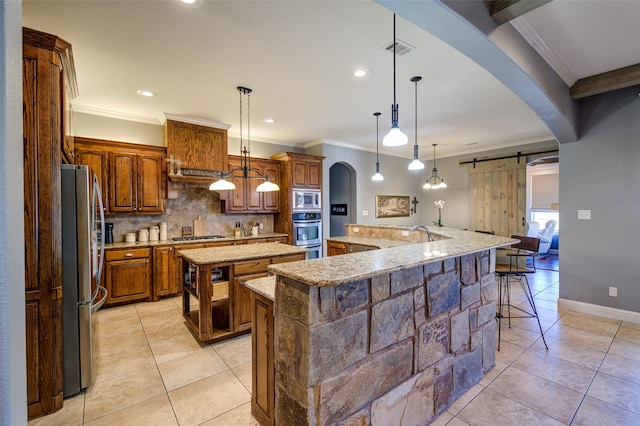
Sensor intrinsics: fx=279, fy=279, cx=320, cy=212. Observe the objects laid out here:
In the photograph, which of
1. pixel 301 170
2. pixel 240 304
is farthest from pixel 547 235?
pixel 240 304

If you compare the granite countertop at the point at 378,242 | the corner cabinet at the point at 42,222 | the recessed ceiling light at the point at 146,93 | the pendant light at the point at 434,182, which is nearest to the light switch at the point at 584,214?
the granite countertop at the point at 378,242

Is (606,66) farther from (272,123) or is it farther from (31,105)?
(31,105)

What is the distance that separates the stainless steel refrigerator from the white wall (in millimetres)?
1938

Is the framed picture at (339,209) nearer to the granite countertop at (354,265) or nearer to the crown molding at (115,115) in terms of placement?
the crown molding at (115,115)

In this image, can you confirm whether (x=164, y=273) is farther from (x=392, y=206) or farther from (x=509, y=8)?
(x=392, y=206)

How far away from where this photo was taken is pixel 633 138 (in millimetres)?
3174

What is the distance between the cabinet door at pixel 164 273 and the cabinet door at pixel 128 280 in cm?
9

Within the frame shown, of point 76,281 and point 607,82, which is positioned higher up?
point 607,82

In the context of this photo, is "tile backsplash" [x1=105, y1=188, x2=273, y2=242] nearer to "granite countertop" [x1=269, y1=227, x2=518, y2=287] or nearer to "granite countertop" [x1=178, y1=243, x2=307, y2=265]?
"granite countertop" [x1=178, y1=243, x2=307, y2=265]

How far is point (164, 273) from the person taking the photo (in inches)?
163

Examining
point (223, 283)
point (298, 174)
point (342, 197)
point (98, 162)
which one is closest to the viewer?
point (223, 283)

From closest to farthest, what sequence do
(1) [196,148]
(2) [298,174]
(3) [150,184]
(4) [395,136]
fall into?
(4) [395,136]
(3) [150,184]
(1) [196,148]
(2) [298,174]

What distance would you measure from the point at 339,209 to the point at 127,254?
4.47 metres

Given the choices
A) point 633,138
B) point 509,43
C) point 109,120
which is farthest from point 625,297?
point 109,120
